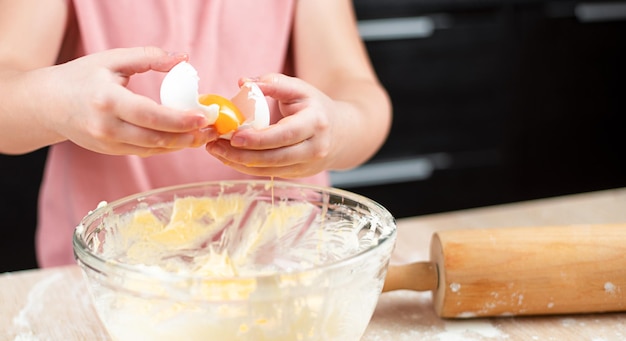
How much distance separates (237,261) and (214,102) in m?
0.17

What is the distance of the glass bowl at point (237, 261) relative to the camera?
0.49 m

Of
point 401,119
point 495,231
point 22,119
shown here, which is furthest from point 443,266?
point 401,119

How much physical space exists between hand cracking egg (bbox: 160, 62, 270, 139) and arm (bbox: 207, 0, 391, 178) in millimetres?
13

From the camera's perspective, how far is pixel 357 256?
52 cm

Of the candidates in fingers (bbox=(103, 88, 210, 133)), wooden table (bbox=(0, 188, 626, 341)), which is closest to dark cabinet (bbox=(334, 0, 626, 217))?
wooden table (bbox=(0, 188, 626, 341))

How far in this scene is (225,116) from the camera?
55 cm

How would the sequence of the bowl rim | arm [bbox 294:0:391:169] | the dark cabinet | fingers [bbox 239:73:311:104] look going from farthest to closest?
the dark cabinet → arm [bbox 294:0:391:169] → fingers [bbox 239:73:311:104] → the bowl rim

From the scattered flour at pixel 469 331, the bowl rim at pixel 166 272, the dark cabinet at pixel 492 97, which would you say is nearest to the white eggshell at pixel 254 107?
the bowl rim at pixel 166 272

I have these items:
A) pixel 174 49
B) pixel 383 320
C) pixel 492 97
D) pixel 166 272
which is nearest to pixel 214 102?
pixel 166 272

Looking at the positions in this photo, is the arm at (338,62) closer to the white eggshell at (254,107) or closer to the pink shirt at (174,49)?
the pink shirt at (174,49)

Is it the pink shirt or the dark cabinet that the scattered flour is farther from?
the dark cabinet

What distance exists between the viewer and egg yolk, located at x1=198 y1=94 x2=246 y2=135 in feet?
1.80

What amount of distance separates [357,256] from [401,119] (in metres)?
1.48

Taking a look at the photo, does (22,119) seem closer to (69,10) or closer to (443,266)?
(69,10)
